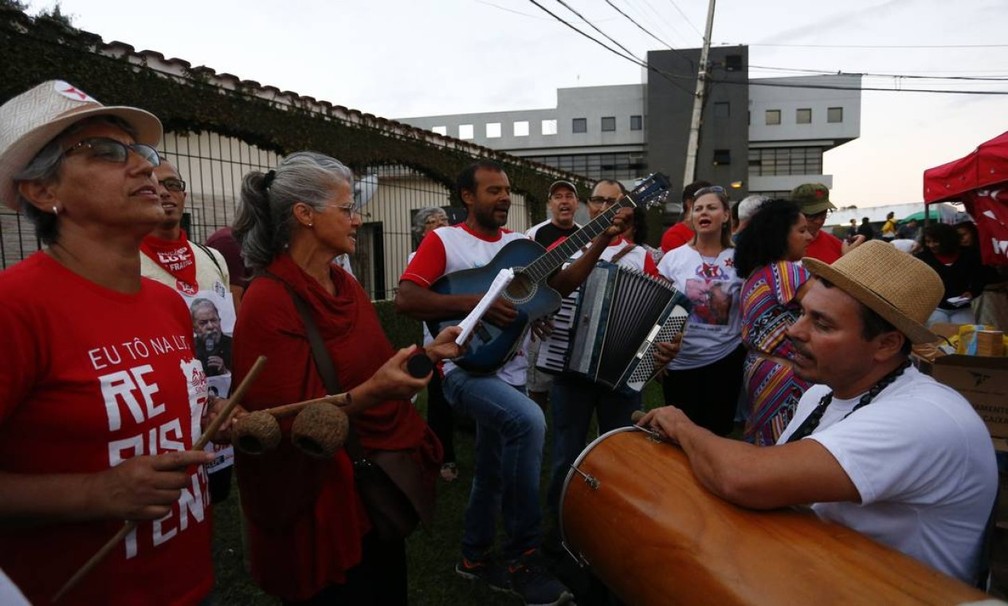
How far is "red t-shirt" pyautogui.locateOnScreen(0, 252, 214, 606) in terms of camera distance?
50.5 inches

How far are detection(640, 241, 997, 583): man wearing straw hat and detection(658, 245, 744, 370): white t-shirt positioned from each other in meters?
1.94

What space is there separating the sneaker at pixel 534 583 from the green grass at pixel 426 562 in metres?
0.12

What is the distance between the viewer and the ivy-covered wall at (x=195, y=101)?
4.43m

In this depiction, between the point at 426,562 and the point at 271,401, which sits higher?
the point at 271,401

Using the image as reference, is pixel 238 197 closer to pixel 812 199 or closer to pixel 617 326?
pixel 617 326

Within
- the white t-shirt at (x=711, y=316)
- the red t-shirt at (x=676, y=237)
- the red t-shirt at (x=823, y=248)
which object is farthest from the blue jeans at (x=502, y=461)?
the red t-shirt at (x=676, y=237)

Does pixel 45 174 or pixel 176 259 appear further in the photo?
pixel 176 259

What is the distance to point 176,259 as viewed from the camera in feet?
9.12

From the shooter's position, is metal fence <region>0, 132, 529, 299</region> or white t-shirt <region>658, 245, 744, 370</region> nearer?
white t-shirt <region>658, 245, 744, 370</region>

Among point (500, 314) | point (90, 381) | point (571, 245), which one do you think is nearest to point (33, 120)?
point (90, 381)

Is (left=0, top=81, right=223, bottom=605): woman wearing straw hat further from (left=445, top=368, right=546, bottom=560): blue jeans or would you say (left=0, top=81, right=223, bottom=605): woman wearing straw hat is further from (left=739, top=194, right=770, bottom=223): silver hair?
(left=739, top=194, right=770, bottom=223): silver hair

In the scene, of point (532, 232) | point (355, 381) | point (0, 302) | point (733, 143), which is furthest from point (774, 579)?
point (733, 143)

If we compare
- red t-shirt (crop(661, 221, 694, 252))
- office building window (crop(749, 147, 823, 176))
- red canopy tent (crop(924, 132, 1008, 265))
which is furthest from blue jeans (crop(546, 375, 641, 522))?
office building window (crop(749, 147, 823, 176))

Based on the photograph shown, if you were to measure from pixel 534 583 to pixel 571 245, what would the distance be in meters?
1.78
